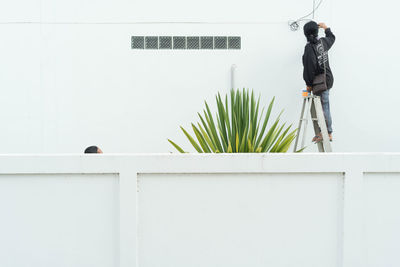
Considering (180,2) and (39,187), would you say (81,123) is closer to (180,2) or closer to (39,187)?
(180,2)

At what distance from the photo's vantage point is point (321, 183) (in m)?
2.24

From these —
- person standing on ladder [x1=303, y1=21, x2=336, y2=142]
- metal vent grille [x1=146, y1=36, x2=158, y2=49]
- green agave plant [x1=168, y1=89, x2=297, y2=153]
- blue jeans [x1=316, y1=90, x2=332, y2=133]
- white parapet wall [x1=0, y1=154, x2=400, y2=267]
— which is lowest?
white parapet wall [x1=0, y1=154, x2=400, y2=267]

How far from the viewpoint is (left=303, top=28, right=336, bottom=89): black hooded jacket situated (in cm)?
413

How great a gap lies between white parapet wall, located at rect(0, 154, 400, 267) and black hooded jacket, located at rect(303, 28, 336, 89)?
2099 mm

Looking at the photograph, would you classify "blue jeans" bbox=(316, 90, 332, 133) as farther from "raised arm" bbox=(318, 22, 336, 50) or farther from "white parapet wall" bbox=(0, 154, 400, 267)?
"white parapet wall" bbox=(0, 154, 400, 267)

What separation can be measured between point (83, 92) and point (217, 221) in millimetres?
2803

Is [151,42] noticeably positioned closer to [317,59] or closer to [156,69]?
[156,69]

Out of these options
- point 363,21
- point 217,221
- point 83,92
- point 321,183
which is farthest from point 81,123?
point 363,21

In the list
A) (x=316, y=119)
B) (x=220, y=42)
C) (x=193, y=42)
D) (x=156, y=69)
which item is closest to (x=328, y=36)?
(x=316, y=119)

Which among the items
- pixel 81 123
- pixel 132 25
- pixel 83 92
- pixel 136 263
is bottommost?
pixel 136 263

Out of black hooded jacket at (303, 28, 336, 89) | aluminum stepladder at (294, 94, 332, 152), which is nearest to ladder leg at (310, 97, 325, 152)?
aluminum stepladder at (294, 94, 332, 152)

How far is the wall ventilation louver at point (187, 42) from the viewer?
4488 millimetres

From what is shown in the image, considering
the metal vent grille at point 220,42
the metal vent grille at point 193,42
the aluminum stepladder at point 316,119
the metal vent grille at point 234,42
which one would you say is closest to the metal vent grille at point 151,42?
the metal vent grille at point 193,42

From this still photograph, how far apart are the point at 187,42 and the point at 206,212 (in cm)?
270
